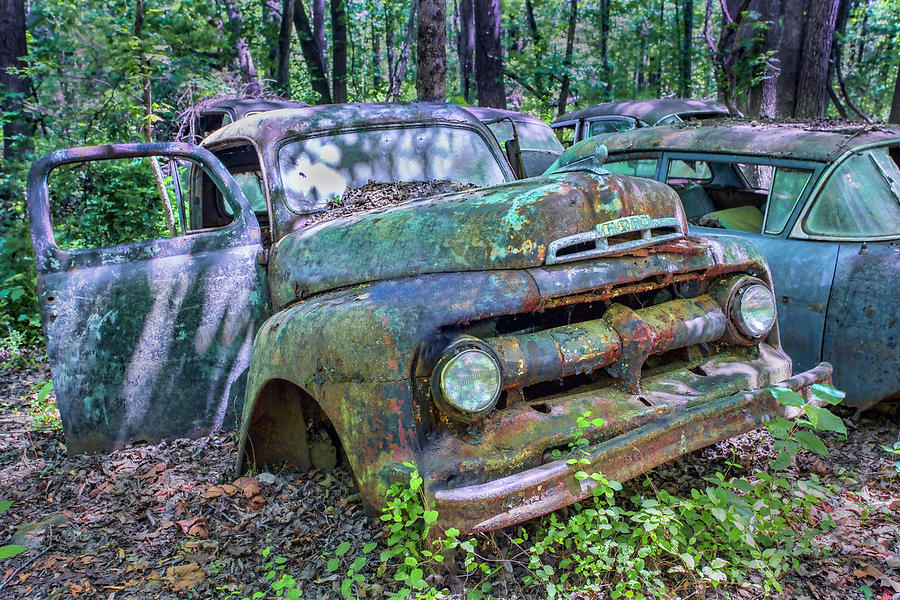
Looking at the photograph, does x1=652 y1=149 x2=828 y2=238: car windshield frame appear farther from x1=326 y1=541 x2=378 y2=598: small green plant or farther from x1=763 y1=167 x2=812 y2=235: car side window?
x1=326 y1=541 x2=378 y2=598: small green plant

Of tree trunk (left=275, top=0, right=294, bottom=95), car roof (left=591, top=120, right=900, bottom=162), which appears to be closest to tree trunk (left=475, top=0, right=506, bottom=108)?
tree trunk (left=275, top=0, right=294, bottom=95)

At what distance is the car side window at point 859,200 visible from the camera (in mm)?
4023

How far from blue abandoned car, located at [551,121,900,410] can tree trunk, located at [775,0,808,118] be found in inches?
166

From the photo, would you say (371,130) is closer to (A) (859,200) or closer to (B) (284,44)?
(A) (859,200)

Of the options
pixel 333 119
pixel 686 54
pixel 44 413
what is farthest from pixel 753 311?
pixel 686 54

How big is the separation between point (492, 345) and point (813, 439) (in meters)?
1.41

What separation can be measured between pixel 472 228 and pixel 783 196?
2674 millimetres

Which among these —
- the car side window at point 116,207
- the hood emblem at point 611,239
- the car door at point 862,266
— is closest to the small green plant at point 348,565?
the hood emblem at point 611,239

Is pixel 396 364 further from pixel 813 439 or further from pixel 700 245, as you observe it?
pixel 813 439

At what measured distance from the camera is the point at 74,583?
8.80 ft

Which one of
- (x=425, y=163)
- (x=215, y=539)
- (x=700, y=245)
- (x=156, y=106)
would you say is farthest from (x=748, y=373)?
(x=156, y=106)

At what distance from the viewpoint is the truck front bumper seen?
219 cm

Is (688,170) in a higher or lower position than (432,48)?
lower

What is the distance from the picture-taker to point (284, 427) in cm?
320
